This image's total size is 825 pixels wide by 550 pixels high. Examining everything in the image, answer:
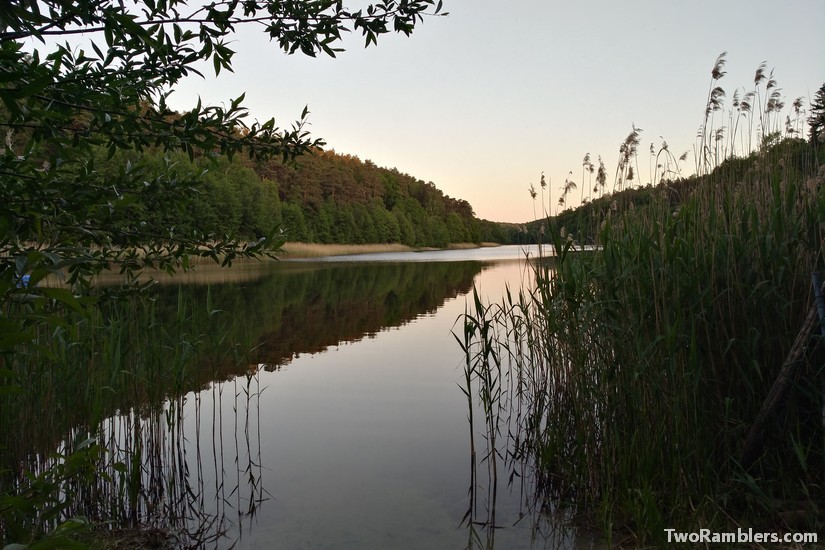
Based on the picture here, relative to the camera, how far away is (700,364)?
11.8ft

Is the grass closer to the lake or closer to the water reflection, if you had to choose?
the lake

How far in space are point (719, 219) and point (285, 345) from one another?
8.39m

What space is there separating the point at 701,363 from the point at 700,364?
0.13ft

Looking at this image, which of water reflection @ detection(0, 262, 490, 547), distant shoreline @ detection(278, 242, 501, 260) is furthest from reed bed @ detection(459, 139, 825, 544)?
distant shoreline @ detection(278, 242, 501, 260)

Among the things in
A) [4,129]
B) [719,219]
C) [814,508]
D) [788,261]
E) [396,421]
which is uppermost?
[4,129]

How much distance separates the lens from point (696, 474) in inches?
140

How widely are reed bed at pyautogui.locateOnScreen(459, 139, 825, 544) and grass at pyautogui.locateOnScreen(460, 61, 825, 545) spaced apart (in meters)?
0.01

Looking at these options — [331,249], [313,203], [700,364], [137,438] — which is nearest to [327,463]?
[137,438]

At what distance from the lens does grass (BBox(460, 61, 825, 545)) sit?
A: 3.42 metres

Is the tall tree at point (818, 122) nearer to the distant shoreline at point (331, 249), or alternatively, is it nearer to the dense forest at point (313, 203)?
the dense forest at point (313, 203)

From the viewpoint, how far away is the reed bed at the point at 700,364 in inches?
135

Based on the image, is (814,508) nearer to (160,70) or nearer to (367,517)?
(367,517)

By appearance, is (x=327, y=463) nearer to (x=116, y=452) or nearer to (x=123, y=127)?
(x=116, y=452)

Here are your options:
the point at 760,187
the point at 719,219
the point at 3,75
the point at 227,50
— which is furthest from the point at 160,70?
the point at 760,187
